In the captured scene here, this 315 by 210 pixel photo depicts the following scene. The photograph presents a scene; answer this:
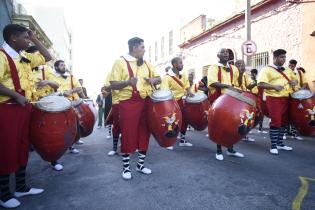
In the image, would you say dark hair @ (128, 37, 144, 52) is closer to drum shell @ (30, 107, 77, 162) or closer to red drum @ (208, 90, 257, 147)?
drum shell @ (30, 107, 77, 162)

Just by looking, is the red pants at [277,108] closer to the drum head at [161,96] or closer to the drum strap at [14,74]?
the drum head at [161,96]

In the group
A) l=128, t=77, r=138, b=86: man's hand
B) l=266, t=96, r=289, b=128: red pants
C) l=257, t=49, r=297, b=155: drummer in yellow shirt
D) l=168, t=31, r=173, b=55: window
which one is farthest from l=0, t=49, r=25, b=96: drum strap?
l=168, t=31, r=173, b=55: window

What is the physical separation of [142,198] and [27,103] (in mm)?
1735

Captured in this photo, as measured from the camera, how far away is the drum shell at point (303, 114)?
5598 mm

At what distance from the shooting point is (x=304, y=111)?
18.4 feet

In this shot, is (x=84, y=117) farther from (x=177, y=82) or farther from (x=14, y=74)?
(x=14, y=74)

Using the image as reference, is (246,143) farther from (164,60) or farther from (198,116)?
(164,60)

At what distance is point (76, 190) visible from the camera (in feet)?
13.0

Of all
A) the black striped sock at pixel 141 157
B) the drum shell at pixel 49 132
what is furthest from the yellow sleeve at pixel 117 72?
the black striped sock at pixel 141 157

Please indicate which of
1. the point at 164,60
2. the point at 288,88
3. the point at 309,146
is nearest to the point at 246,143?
the point at 309,146

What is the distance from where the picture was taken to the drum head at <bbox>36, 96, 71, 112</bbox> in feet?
12.3

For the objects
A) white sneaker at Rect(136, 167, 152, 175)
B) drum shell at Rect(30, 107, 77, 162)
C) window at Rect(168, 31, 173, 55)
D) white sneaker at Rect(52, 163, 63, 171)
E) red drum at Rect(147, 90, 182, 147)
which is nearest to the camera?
drum shell at Rect(30, 107, 77, 162)

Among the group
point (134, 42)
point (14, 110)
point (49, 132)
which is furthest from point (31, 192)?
point (134, 42)

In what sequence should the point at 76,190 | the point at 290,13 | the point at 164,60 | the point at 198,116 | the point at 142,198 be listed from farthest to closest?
the point at 164,60 < the point at 290,13 < the point at 198,116 < the point at 76,190 < the point at 142,198
